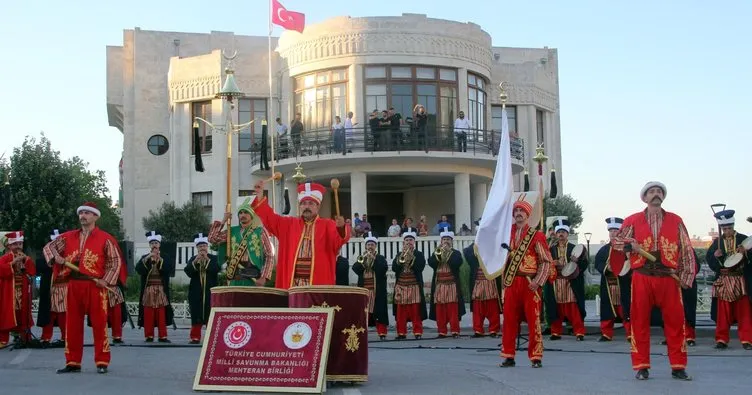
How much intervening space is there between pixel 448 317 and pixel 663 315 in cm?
829

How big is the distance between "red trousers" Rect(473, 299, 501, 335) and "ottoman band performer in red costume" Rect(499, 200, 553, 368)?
252 inches

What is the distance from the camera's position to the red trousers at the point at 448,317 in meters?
18.6

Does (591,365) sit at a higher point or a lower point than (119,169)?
lower

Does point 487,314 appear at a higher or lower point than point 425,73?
lower

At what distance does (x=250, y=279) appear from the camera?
1485 cm

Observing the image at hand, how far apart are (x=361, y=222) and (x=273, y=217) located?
18747 millimetres

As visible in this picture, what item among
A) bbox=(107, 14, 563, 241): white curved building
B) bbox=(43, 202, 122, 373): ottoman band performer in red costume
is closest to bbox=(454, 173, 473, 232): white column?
bbox=(107, 14, 563, 241): white curved building

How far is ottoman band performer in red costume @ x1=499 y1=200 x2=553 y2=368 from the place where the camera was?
1161 centimetres

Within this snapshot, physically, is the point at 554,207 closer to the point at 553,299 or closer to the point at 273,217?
the point at 553,299

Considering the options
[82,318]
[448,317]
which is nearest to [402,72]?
[448,317]

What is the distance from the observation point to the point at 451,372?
37.6ft

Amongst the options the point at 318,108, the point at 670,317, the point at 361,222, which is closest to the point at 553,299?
the point at 670,317

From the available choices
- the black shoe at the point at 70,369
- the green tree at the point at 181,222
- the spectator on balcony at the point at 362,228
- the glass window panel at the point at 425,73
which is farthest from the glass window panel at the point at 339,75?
the black shoe at the point at 70,369

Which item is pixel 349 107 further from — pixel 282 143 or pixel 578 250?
pixel 578 250
